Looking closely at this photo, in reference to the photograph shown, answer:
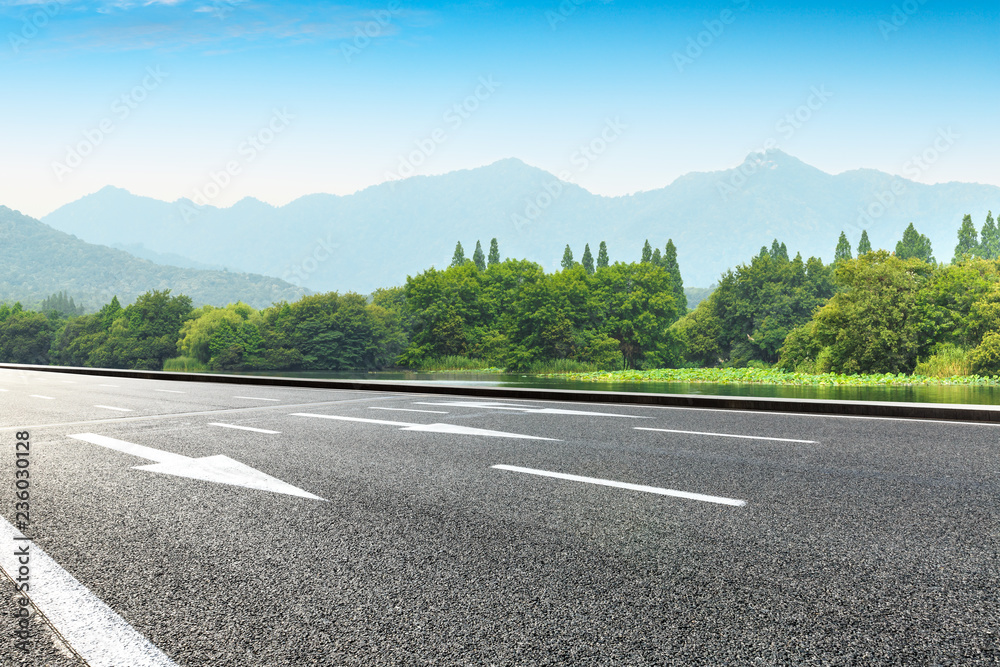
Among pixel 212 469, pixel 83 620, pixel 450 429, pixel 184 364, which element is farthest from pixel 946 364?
pixel 184 364

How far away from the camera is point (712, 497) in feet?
18.4

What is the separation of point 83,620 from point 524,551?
7.85 ft

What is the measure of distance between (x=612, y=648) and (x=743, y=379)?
5839 cm

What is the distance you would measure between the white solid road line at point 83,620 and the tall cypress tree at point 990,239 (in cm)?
13305

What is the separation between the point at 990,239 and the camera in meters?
113

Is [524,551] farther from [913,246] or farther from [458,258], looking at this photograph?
[913,246]

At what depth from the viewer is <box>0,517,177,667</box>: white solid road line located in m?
2.77

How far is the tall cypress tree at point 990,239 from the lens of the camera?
109938 millimetres

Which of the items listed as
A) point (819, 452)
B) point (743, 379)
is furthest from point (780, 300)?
point (819, 452)

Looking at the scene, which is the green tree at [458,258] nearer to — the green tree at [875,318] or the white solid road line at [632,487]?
the green tree at [875,318]

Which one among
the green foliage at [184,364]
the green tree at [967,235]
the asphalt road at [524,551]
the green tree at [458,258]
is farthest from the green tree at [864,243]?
the asphalt road at [524,551]

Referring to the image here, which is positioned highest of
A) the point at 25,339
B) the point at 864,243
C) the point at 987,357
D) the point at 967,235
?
the point at 967,235

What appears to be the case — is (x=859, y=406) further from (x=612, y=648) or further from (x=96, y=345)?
(x=96, y=345)

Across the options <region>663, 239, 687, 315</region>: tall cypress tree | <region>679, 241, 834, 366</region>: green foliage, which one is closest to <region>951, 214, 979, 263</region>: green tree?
<region>679, 241, 834, 366</region>: green foliage
